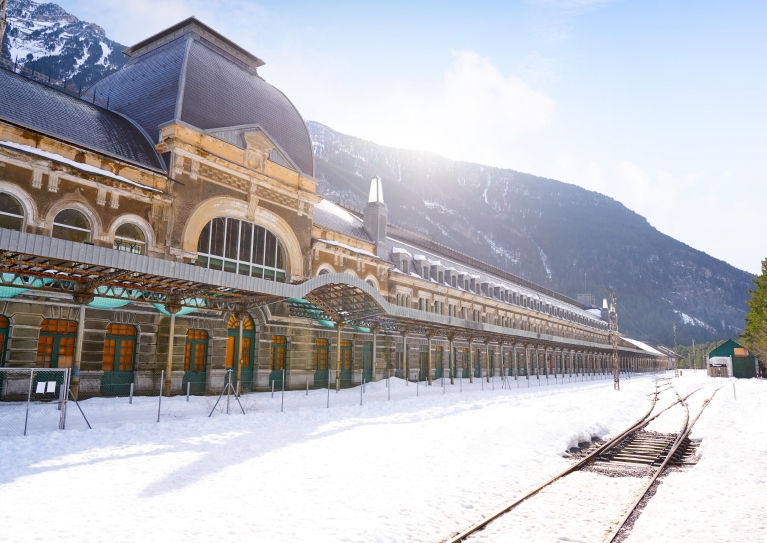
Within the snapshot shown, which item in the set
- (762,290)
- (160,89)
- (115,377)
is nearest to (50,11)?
(160,89)

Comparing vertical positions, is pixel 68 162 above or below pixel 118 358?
above

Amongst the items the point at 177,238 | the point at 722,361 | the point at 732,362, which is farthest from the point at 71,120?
the point at 722,361

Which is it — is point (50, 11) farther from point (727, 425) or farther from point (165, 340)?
point (727, 425)

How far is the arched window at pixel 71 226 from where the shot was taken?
837 inches

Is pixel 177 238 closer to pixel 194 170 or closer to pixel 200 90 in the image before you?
pixel 194 170

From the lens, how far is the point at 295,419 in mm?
19016

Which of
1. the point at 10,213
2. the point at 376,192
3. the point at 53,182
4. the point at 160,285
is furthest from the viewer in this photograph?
the point at 376,192

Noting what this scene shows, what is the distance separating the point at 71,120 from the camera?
2334 cm

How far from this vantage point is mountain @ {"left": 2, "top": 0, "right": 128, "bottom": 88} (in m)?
130

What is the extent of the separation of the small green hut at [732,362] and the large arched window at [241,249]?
285 feet

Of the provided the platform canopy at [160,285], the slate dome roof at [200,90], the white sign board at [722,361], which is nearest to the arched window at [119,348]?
the platform canopy at [160,285]

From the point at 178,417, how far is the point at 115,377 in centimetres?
669

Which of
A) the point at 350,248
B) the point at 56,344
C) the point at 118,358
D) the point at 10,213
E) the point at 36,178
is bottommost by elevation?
the point at 118,358

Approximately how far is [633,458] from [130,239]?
2208cm
